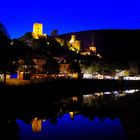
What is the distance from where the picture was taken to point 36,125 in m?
43.1

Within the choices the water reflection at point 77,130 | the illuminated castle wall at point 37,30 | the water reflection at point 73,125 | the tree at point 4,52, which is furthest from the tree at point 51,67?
the water reflection at point 77,130

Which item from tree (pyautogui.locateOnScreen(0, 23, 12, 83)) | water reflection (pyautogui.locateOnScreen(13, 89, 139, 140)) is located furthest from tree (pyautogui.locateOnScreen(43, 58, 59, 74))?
water reflection (pyautogui.locateOnScreen(13, 89, 139, 140))

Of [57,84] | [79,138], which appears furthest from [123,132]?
[57,84]

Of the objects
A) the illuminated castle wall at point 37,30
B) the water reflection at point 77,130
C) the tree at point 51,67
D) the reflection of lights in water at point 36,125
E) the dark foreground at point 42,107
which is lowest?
the water reflection at point 77,130

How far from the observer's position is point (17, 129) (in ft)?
129

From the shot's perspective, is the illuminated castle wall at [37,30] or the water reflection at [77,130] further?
the illuminated castle wall at [37,30]

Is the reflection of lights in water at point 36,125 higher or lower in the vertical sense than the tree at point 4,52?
lower

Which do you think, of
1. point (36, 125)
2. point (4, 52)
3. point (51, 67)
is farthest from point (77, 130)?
point (51, 67)

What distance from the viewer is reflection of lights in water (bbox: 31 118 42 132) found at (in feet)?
131

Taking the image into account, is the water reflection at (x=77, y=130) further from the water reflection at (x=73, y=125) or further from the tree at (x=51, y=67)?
the tree at (x=51, y=67)

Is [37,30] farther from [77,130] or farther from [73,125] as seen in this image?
[77,130]

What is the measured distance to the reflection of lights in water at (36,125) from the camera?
39944 millimetres

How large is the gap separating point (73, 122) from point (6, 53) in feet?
117

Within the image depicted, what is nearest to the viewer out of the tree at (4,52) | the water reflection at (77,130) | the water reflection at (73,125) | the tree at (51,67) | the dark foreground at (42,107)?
the water reflection at (77,130)
